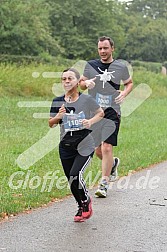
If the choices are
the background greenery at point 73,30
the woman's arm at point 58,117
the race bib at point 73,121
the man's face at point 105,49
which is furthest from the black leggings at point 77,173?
the background greenery at point 73,30

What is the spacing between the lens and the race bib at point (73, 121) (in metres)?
6.37

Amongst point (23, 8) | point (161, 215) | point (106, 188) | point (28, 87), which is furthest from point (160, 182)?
point (23, 8)

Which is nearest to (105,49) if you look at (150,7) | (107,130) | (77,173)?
(107,130)

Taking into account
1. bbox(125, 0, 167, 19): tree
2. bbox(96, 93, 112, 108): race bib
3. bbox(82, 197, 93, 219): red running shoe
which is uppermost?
bbox(96, 93, 112, 108): race bib

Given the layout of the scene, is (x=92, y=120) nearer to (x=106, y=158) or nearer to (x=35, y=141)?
(x=106, y=158)

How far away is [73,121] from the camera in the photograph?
638 cm

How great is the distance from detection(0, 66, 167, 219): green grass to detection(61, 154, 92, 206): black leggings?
2.76 feet

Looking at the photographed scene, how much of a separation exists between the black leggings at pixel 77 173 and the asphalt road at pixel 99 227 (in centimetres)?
32

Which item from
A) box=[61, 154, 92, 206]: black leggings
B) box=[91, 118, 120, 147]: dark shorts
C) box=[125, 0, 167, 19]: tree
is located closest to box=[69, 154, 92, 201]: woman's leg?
box=[61, 154, 92, 206]: black leggings

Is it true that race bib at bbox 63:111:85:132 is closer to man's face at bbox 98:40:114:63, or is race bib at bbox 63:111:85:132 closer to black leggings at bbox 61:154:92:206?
black leggings at bbox 61:154:92:206

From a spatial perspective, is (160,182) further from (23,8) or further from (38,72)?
(23,8)

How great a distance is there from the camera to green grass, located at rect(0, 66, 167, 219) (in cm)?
782

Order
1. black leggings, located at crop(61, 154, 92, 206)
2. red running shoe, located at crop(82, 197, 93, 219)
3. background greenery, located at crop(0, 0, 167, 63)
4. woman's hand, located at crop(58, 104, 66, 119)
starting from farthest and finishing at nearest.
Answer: background greenery, located at crop(0, 0, 167, 63)
red running shoe, located at crop(82, 197, 93, 219)
black leggings, located at crop(61, 154, 92, 206)
woman's hand, located at crop(58, 104, 66, 119)

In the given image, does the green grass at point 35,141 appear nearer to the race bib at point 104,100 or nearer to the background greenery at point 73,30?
the race bib at point 104,100
